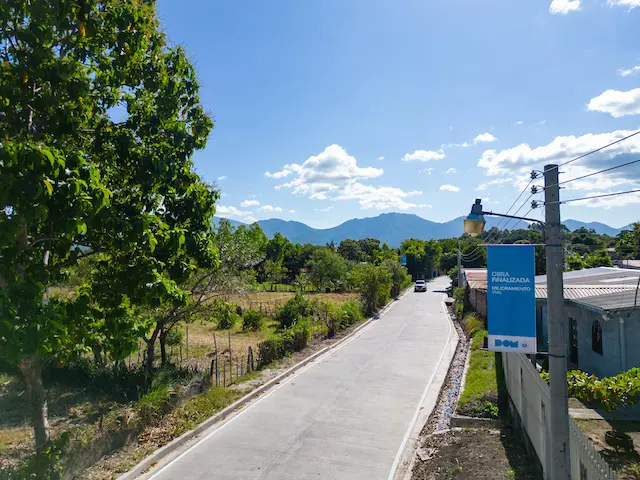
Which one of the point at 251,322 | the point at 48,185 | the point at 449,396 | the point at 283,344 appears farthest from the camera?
the point at 251,322

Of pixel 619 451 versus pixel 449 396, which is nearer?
pixel 619 451

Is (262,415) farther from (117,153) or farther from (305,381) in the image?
(117,153)

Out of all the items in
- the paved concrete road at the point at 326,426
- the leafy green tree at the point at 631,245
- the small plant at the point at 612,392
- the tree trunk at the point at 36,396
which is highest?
the leafy green tree at the point at 631,245

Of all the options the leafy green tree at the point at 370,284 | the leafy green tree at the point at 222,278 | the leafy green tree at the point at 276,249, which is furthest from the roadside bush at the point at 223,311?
the leafy green tree at the point at 276,249

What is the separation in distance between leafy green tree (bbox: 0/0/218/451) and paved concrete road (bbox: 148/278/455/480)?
3.85m

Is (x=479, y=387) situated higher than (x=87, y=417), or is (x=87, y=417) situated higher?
(x=87, y=417)

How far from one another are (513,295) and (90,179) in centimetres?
658

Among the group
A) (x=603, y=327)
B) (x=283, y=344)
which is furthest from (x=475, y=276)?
(x=603, y=327)

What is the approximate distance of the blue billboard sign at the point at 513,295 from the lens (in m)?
7.26

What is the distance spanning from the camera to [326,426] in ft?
36.8

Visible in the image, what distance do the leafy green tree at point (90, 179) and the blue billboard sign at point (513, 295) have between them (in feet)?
16.3

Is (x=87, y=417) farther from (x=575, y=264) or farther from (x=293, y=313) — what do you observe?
(x=575, y=264)

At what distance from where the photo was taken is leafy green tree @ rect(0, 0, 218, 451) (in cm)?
530

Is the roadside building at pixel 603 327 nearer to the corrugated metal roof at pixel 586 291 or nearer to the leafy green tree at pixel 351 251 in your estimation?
the corrugated metal roof at pixel 586 291
